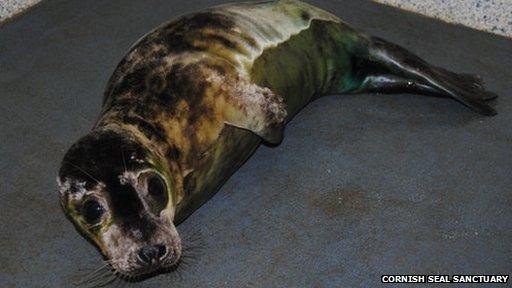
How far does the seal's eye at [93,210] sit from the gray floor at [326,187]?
0.50 m

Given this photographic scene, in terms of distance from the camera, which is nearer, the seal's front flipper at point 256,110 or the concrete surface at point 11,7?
the seal's front flipper at point 256,110

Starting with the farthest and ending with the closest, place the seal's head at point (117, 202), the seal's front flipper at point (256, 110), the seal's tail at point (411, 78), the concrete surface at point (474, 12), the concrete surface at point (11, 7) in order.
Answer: the concrete surface at point (11, 7)
the concrete surface at point (474, 12)
the seal's tail at point (411, 78)
the seal's front flipper at point (256, 110)
the seal's head at point (117, 202)

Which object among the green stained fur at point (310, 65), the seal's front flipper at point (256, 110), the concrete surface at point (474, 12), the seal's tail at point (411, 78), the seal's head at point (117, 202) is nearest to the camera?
the seal's head at point (117, 202)

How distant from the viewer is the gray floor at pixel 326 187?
2.65 meters

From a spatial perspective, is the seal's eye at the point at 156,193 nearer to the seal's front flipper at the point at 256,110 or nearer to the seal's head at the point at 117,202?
the seal's head at the point at 117,202

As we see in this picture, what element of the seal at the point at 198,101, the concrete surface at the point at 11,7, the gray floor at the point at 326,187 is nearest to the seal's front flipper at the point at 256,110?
the seal at the point at 198,101

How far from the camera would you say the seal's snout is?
2268mm

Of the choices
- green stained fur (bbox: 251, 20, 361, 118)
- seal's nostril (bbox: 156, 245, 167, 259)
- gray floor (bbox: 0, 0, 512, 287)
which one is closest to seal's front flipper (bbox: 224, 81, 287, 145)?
green stained fur (bbox: 251, 20, 361, 118)

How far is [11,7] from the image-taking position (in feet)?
14.2

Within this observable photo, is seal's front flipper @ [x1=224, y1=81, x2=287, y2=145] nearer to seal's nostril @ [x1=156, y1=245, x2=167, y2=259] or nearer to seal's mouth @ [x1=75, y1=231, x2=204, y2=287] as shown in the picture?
seal's mouth @ [x1=75, y1=231, x2=204, y2=287]

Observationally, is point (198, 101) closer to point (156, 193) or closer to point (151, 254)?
point (156, 193)

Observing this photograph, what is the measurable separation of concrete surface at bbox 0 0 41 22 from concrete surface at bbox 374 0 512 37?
2567 millimetres

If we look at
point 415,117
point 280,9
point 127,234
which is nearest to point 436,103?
point 415,117

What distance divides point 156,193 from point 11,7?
2589mm
